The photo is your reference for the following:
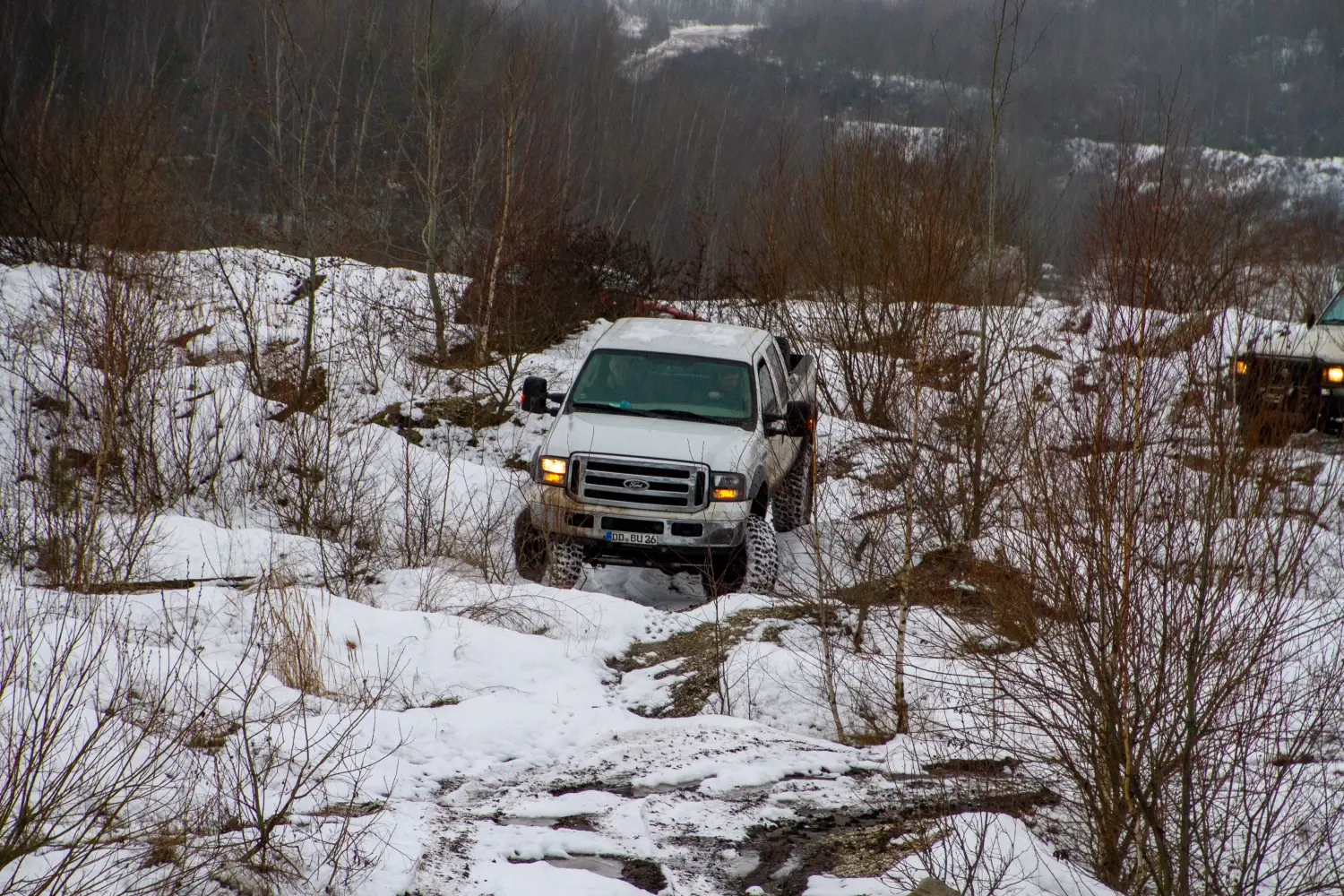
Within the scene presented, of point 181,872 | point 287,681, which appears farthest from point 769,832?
point 287,681

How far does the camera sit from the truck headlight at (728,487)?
7902 millimetres

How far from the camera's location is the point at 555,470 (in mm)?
8016

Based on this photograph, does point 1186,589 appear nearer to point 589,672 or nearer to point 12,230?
point 589,672

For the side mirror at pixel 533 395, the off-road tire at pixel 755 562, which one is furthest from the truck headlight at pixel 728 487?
the side mirror at pixel 533 395

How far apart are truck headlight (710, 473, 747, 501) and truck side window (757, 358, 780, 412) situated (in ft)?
3.99

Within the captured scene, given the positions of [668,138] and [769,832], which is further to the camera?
[668,138]

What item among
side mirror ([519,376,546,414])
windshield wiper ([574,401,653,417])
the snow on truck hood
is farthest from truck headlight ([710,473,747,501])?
side mirror ([519,376,546,414])

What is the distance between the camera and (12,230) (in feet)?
59.3

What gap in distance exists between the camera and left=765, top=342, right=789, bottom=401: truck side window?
9922mm

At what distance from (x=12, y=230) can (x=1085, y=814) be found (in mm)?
20245

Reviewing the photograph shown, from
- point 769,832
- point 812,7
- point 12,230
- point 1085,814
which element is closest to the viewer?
point 1085,814

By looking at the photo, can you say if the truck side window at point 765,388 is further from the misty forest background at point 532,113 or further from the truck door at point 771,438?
the misty forest background at point 532,113

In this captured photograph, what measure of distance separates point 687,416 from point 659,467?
3.15 ft

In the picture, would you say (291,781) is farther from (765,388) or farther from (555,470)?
(765,388)
